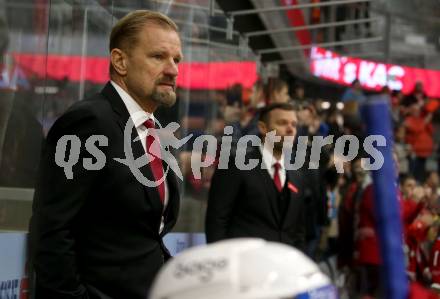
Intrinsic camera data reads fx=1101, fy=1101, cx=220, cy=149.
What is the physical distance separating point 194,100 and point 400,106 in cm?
1060

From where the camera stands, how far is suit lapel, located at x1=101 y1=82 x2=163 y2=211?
149 inches

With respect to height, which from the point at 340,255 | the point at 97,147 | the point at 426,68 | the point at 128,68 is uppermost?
the point at 426,68

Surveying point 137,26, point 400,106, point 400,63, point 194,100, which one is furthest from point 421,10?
point 137,26

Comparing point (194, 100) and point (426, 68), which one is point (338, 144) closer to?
point (194, 100)

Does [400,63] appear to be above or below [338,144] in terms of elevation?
above

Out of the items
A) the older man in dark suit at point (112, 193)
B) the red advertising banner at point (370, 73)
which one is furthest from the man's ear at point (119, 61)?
the red advertising banner at point (370, 73)

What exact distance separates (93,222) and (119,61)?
2.07 feet

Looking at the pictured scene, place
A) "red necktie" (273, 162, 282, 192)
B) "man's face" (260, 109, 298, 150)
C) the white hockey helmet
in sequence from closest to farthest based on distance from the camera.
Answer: the white hockey helmet, "red necktie" (273, 162, 282, 192), "man's face" (260, 109, 298, 150)

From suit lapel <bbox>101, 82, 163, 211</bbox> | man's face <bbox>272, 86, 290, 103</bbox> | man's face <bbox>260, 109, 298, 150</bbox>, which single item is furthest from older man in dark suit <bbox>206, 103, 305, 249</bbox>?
man's face <bbox>272, 86, 290, 103</bbox>

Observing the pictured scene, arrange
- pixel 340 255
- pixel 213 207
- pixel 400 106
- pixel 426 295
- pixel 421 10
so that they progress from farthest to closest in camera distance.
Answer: pixel 421 10, pixel 400 106, pixel 340 255, pixel 213 207, pixel 426 295

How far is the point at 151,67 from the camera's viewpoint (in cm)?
396

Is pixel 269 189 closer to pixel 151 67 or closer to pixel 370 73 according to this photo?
pixel 151 67

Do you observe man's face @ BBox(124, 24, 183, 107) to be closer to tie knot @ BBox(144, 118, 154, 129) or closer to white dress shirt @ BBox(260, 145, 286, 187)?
tie knot @ BBox(144, 118, 154, 129)

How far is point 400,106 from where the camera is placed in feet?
63.1
